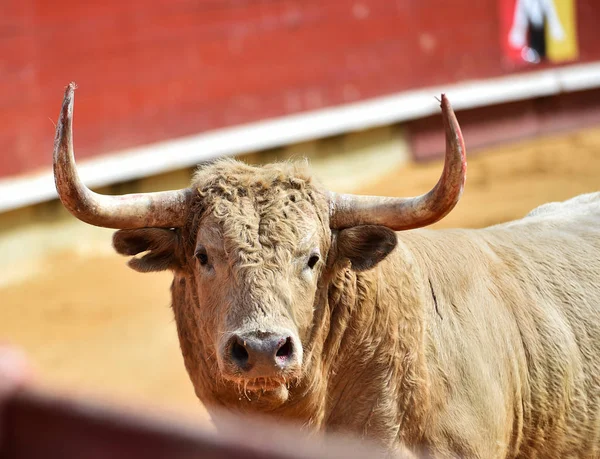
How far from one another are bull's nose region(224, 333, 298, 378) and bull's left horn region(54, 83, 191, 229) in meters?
0.69

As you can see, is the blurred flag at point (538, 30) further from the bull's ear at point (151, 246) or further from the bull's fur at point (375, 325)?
the bull's ear at point (151, 246)

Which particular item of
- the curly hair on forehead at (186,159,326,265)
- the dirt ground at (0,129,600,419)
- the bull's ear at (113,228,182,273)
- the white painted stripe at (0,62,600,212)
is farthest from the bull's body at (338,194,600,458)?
the white painted stripe at (0,62,600,212)

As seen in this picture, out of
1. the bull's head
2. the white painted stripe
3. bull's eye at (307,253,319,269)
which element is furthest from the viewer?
the white painted stripe

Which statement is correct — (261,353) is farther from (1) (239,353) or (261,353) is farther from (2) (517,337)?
(2) (517,337)

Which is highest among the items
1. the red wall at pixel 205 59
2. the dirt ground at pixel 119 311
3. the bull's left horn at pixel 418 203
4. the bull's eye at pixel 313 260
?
the red wall at pixel 205 59

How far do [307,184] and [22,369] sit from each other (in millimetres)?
2500

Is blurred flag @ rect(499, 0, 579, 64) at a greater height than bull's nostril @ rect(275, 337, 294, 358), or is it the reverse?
blurred flag @ rect(499, 0, 579, 64)

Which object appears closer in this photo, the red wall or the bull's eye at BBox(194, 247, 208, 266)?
the bull's eye at BBox(194, 247, 208, 266)

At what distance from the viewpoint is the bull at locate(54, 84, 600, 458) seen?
3.04m

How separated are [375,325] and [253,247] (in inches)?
21.7

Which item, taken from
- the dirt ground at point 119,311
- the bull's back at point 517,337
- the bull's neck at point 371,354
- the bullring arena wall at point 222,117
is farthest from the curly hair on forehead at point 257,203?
the bullring arena wall at point 222,117

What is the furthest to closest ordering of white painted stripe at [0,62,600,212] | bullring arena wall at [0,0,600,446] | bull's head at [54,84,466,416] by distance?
white painted stripe at [0,62,600,212], bullring arena wall at [0,0,600,446], bull's head at [54,84,466,416]

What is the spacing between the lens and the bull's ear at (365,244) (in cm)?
324

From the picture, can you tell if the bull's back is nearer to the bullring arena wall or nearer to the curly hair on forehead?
the curly hair on forehead
